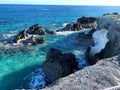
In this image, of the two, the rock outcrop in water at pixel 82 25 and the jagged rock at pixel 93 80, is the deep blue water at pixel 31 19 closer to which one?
Result: the rock outcrop in water at pixel 82 25

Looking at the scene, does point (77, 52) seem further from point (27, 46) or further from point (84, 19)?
point (84, 19)

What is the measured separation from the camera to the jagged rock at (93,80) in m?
12.2

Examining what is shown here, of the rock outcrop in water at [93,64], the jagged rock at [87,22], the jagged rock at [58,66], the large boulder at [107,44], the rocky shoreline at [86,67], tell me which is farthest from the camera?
the jagged rock at [87,22]

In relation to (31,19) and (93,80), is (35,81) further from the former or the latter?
A: (31,19)

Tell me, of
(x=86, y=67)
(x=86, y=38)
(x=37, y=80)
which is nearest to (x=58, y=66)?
(x=37, y=80)

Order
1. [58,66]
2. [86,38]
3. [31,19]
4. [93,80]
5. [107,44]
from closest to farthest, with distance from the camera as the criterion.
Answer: [93,80] < [58,66] < [107,44] < [86,38] < [31,19]

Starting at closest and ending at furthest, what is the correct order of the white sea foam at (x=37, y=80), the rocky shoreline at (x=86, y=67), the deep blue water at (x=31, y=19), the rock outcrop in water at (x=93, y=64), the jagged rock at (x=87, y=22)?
the rock outcrop in water at (x=93, y=64)
the rocky shoreline at (x=86, y=67)
the white sea foam at (x=37, y=80)
the jagged rock at (x=87, y=22)
the deep blue water at (x=31, y=19)

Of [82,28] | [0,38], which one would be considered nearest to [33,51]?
[0,38]

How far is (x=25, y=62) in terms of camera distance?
1105 inches

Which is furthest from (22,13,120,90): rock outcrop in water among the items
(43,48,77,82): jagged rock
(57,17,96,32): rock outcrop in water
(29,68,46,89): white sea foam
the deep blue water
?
the deep blue water

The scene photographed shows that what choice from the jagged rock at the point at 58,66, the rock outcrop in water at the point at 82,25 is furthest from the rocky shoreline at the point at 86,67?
the rock outcrop in water at the point at 82,25

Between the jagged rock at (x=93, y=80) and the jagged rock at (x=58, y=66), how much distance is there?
7.05 m

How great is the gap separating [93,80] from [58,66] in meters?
8.81

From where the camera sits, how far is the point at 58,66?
21328 mm
